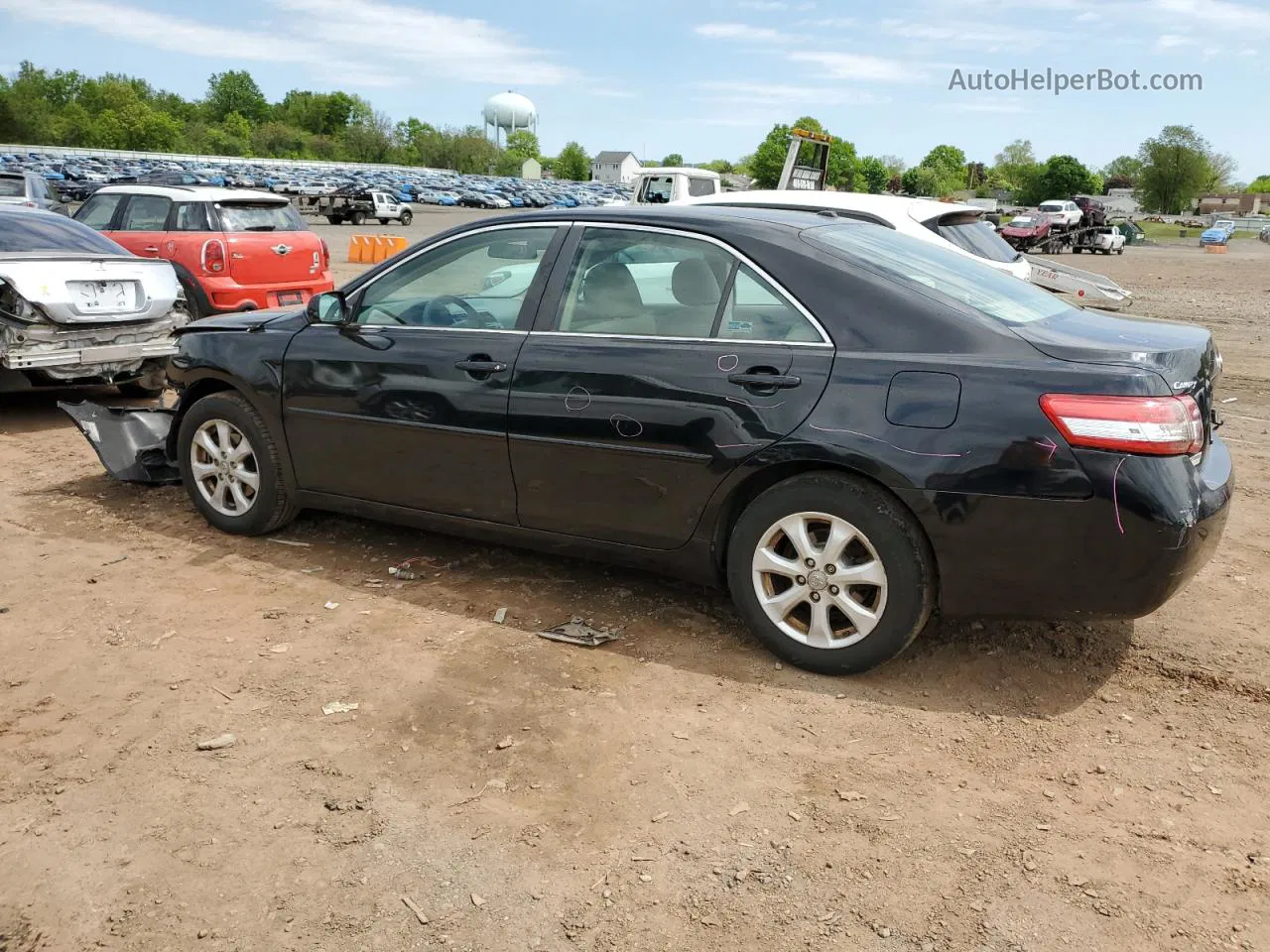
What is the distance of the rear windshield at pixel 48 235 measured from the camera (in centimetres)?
793

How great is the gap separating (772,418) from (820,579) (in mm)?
601

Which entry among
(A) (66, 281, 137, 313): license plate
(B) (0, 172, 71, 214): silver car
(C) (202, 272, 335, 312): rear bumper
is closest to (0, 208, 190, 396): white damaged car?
(A) (66, 281, 137, 313): license plate

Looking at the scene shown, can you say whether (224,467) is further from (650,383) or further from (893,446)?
(893,446)

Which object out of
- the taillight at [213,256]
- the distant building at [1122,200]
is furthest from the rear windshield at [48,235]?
the distant building at [1122,200]

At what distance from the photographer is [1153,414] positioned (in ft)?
10.9

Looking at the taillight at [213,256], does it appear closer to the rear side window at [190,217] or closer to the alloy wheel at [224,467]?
the rear side window at [190,217]

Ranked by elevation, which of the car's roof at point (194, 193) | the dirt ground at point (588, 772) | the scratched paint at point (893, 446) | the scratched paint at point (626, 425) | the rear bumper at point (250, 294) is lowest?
the dirt ground at point (588, 772)

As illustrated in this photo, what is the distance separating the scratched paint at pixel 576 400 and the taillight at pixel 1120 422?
5.55 ft

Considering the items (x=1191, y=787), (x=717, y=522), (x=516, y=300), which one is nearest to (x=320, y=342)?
(x=516, y=300)

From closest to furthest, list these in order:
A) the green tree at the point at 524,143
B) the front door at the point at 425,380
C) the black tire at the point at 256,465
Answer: the front door at the point at 425,380 < the black tire at the point at 256,465 < the green tree at the point at 524,143

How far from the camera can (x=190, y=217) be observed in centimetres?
1075

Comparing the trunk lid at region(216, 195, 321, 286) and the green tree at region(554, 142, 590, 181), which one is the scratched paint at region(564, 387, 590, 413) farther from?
the green tree at region(554, 142, 590, 181)

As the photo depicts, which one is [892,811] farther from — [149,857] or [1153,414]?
[149,857]

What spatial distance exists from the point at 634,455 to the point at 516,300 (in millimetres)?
946
